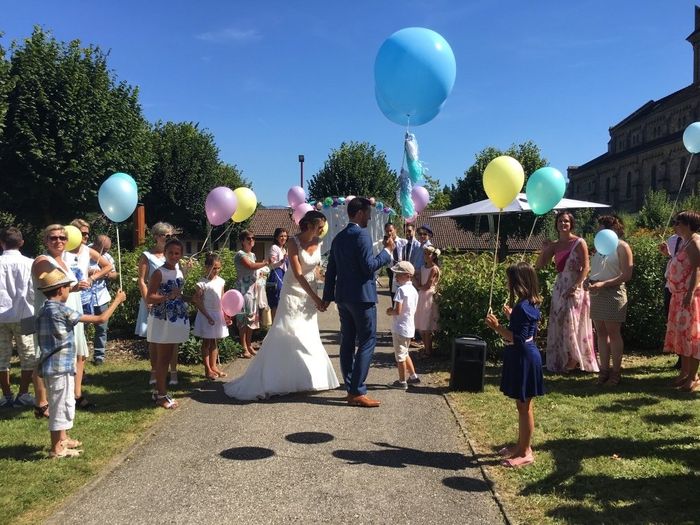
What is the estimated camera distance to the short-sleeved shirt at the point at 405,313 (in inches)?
242

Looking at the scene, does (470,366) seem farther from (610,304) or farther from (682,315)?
(682,315)

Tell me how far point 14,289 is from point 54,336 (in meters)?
1.96

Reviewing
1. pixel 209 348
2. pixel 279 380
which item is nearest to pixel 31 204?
pixel 209 348

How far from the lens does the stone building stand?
49.9 meters

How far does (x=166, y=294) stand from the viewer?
5.43 meters

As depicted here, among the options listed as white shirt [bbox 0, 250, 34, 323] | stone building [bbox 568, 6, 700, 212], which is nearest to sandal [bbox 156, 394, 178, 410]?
white shirt [bbox 0, 250, 34, 323]

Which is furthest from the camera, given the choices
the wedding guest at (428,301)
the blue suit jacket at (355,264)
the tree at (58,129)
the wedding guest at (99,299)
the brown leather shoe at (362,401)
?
the tree at (58,129)

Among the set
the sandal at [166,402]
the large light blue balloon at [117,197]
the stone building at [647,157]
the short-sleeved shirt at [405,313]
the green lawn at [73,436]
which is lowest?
the green lawn at [73,436]

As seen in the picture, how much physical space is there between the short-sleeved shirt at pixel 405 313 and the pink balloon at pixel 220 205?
2982 mm

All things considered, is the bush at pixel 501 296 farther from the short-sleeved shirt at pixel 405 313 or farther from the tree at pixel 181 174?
the tree at pixel 181 174

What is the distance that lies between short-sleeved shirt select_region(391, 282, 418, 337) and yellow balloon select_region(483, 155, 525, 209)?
4.98ft

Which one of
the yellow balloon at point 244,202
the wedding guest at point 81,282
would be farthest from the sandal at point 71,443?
the yellow balloon at point 244,202

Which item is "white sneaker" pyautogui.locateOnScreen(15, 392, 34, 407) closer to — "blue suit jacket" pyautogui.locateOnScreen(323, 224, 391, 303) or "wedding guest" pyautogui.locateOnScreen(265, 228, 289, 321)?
"blue suit jacket" pyautogui.locateOnScreen(323, 224, 391, 303)

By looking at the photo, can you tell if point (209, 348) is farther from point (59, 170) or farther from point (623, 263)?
point (59, 170)
